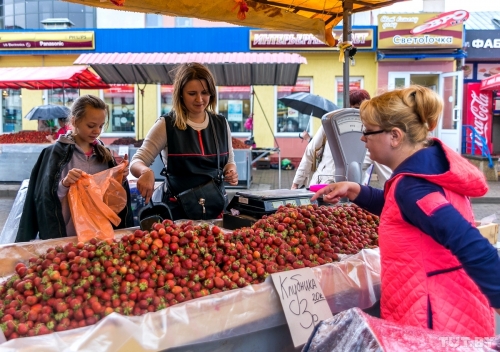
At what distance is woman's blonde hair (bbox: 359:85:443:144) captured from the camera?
1.61m

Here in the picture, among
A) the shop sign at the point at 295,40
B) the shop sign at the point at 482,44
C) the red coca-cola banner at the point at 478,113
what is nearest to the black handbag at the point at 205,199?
the shop sign at the point at 295,40

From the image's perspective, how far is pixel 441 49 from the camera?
539 inches

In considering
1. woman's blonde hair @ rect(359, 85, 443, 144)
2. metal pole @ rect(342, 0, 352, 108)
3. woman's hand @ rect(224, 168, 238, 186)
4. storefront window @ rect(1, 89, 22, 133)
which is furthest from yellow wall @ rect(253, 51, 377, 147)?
woman's blonde hair @ rect(359, 85, 443, 144)

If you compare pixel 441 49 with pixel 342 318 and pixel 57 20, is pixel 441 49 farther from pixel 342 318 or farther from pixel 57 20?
pixel 342 318

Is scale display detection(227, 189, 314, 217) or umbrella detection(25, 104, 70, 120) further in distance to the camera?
umbrella detection(25, 104, 70, 120)

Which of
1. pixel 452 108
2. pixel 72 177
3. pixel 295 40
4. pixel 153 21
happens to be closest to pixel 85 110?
pixel 72 177

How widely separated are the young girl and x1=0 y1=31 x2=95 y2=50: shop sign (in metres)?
12.6

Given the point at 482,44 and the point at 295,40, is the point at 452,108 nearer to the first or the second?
the point at 482,44

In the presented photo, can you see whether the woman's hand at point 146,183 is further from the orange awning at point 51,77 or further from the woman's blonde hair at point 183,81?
the orange awning at point 51,77

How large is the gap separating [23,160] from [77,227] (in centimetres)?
922

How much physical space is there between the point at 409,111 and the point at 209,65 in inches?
324

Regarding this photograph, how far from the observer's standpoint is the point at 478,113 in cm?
1380

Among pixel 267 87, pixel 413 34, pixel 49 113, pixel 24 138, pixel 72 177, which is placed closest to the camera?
pixel 72 177

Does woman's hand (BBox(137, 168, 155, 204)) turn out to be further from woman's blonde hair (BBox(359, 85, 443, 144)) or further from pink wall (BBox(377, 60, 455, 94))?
pink wall (BBox(377, 60, 455, 94))
